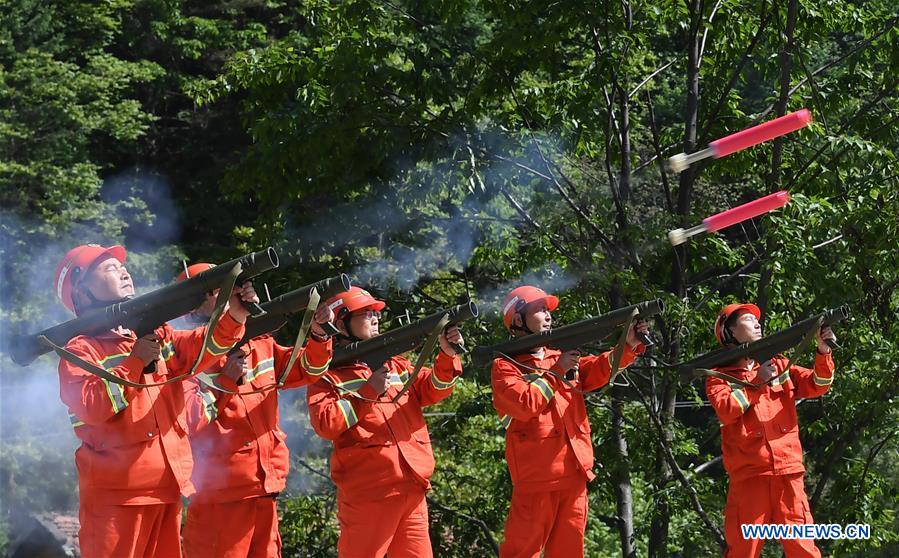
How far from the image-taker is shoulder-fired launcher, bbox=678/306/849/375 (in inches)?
320

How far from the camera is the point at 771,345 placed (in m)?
8.21

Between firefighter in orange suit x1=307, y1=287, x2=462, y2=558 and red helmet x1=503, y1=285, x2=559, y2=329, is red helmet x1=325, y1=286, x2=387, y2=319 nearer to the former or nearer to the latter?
firefighter in orange suit x1=307, y1=287, x2=462, y2=558

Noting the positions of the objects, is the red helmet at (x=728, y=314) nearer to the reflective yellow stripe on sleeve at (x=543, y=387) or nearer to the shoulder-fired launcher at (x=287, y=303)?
the reflective yellow stripe on sleeve at (x=543, y=387)

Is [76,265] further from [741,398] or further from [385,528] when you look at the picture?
[741,398]

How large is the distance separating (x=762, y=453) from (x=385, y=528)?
252 cm

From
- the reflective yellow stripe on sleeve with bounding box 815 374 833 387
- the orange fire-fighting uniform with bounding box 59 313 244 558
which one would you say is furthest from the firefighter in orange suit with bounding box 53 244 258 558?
the reflective yellow stripe on sleeve with bounding box 815 374 833 387

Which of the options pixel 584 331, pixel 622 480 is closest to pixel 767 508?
pixel 584 331

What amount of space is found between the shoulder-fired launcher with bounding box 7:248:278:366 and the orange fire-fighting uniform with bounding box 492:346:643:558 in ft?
7.76

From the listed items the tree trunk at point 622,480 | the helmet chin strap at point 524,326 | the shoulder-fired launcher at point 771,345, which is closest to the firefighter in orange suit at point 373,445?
the helmet chin strap at point 524,326

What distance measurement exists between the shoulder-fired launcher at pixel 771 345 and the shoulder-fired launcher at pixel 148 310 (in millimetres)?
3623

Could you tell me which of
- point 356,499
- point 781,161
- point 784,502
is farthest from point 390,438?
point 781,161

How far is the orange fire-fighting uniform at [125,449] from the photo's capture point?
595 centimetres

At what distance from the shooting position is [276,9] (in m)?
24.7

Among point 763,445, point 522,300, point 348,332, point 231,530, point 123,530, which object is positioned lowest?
point 123,530
